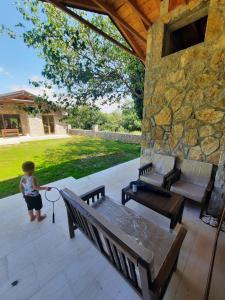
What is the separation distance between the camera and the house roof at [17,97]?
10273 mm

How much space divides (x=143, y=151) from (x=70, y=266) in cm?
287

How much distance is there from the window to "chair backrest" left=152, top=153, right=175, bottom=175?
7.68ft

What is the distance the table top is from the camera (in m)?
1.99

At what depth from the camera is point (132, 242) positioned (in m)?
0.93

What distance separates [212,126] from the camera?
260cm

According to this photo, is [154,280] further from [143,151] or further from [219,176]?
[143,151]

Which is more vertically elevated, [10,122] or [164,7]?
[164,7]

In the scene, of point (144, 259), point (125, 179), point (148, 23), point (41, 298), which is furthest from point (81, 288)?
point (148, 23)

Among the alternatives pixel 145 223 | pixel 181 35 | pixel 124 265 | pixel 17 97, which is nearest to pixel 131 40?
pixel 181 35

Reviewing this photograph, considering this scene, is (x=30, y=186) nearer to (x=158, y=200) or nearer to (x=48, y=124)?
(x=158, y=200)

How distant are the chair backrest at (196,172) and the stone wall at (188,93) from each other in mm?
119

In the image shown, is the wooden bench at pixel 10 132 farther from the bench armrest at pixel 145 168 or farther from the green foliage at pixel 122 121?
the bench armrest at pixel 145 168

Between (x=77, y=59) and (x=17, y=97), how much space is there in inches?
330

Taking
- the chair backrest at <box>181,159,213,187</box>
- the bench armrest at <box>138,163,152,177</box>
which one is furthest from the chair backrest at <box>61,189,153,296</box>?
the chair backrest at <box>181,159,213,187</box>
